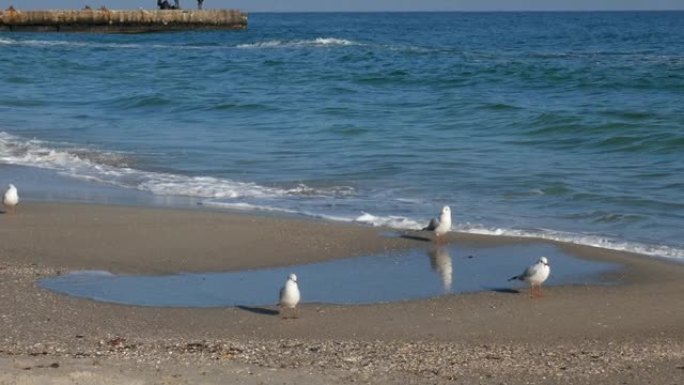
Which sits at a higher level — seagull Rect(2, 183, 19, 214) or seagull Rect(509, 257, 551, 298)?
seagull Rect(509, 257, 551, 298)

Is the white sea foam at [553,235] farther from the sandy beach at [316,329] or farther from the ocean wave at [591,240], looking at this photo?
the sandy beach at [316,329]

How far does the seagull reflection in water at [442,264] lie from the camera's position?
9.61 m

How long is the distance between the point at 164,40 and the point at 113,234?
50852 mm

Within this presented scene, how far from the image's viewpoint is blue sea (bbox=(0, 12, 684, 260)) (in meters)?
13.1

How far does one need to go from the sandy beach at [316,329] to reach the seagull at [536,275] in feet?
0.37

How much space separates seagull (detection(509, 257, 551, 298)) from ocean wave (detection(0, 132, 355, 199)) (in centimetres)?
493

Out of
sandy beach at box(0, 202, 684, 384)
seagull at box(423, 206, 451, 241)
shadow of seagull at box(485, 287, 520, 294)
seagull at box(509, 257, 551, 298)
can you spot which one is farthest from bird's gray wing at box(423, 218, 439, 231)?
seagull at box(509, 257, 551, 298)

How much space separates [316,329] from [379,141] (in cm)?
1081

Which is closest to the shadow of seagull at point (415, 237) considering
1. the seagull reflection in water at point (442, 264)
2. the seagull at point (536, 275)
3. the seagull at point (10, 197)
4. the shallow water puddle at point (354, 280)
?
the seagull reflection in water at point (442, 264)

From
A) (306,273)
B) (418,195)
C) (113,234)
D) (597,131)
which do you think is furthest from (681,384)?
(597,131)

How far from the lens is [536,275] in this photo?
9156 millimetres

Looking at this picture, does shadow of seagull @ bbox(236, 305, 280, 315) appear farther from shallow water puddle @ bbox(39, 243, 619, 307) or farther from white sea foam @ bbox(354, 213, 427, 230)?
white sea foam @ bbox(354, 213, 427, 230)

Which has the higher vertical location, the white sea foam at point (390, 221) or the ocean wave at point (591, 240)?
the ocean wave at point (591, 240)

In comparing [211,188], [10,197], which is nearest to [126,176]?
[211,188]
